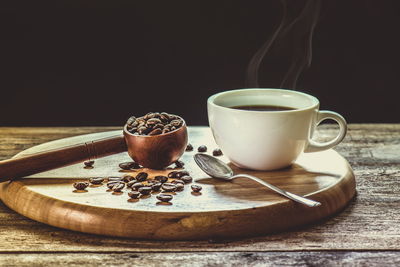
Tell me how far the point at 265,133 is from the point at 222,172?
0.41ft

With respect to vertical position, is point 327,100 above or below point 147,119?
below

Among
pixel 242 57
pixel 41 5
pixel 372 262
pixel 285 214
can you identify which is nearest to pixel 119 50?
pixel 41 5

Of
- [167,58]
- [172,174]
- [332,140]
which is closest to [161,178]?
[172,174]

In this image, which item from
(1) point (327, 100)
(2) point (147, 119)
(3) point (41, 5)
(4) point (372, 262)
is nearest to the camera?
(4) point (372, 262)

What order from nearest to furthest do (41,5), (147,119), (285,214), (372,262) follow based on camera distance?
(372,262) → (285,214) → (147,119) → (41,5)

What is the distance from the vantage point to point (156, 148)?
120 cm

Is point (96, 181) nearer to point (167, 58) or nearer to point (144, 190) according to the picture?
point (144, 190)

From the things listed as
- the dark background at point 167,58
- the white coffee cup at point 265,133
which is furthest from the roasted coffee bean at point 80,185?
the dark background at point 167,58

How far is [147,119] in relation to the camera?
1.27 meters

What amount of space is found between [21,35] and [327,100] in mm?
1410

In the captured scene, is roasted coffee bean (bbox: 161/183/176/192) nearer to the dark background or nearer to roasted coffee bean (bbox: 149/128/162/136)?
roasted coffee bean (bbox: 149/128/162/136)

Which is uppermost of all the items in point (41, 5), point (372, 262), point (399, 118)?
point (41, 5)

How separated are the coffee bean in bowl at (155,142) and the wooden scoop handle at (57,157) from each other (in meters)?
0.05

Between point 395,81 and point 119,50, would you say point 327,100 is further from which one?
point 119,50
